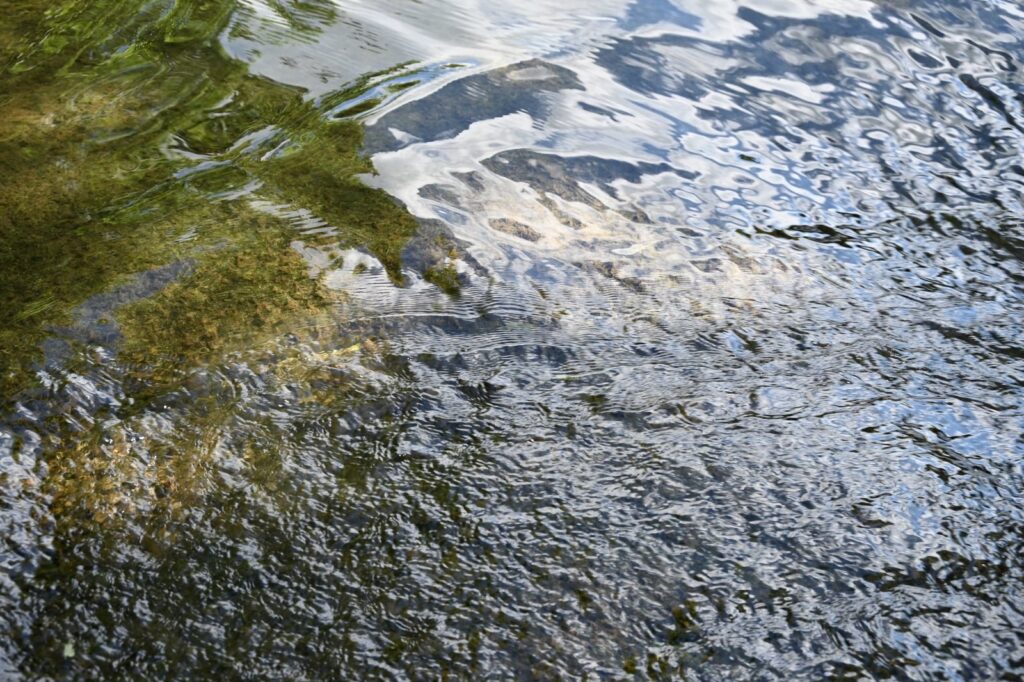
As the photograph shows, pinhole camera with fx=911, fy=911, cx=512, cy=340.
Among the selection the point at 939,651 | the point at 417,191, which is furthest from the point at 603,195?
the point at 939,651

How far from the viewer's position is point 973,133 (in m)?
5.16

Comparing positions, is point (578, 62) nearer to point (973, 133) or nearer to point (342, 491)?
point (973, 133)

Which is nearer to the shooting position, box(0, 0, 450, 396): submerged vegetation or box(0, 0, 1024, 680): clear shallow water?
box(0, 0, 1024, 680): clear shallow water

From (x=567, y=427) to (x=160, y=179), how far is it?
7.76 ft

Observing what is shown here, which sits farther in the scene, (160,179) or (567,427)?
(160,179)

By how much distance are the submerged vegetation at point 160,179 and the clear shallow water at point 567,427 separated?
62mm

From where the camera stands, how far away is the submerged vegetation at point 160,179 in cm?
343

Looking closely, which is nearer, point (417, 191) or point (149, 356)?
point (149, 356)

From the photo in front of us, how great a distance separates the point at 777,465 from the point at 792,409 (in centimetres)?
31

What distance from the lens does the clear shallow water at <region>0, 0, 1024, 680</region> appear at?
2561mm

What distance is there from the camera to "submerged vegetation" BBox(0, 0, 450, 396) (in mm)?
3426

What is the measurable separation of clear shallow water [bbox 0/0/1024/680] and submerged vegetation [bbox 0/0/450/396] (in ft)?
0.20

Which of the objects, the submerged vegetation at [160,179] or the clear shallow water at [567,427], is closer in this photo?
the clear shallow water at [567,427]

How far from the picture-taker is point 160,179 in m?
4.26
